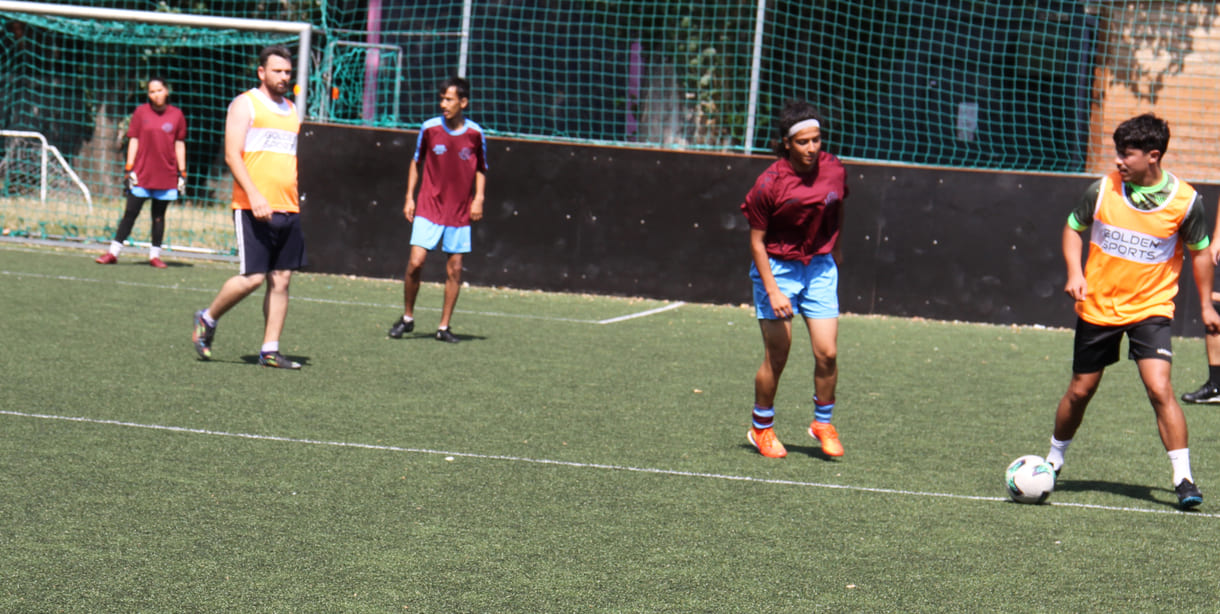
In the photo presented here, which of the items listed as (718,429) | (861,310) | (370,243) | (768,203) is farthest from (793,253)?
(370,243)

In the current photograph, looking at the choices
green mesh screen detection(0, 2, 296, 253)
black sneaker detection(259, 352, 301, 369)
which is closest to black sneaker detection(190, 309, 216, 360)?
black sneaker detection(259, 352, 301, 369)

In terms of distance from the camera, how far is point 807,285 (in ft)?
23.1

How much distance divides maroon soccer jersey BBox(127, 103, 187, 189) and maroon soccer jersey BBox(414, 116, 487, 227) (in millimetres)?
5369

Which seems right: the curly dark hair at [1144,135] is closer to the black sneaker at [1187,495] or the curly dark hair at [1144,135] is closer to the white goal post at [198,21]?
the black sneaker at [1187,495]

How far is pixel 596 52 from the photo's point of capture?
19266mm

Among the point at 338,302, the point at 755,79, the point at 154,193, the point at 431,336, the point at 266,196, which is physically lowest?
the point at 338,302

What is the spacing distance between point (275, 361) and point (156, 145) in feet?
23.7

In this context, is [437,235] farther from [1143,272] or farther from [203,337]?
[1143,272]

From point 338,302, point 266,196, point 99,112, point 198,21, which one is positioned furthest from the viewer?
point 99,112

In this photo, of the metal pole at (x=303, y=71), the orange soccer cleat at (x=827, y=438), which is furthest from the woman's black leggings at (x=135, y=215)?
the orange soccer cleat at (x=827, y=438)

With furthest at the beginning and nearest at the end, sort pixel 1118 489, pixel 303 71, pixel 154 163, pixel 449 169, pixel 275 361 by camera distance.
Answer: pixel 303 71, pixel 154 163, pixel 449 169, pixel 275 361, pixel 1118 489

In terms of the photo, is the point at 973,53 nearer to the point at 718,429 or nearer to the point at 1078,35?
the point at 1078,35

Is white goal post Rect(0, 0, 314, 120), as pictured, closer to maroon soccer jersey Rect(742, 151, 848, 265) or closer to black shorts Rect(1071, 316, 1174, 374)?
maroon soccer jersey Rect(742, 151, 848, 265)

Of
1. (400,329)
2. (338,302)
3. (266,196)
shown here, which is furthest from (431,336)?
(266,196)
